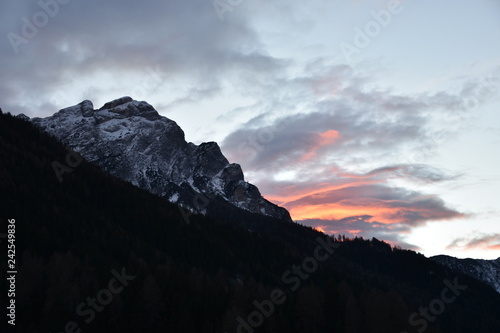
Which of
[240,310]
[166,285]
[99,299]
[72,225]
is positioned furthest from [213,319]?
[72,225]

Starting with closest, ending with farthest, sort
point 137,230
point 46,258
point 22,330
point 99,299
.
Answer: point 22,330, point 99,299, point 46,258, point 137,230

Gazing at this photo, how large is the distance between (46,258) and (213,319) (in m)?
50.1

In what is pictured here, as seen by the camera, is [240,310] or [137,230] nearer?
[240,310]

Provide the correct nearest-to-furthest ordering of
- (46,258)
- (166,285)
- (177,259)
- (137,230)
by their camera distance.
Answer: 1. (166,285)
2. (46,258)
3. (177,259)
4. (137,230)

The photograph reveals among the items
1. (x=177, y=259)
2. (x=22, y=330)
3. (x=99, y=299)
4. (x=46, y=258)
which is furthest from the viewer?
(x=177, y=259)

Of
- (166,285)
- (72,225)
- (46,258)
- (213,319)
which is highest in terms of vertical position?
(72,225)

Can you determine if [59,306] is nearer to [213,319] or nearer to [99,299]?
[99,299]

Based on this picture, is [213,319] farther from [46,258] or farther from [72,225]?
[72,225]

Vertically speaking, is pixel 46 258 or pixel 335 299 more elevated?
pixel 46 258

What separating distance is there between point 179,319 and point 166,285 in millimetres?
13526

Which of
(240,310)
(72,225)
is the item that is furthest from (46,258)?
(240,310)

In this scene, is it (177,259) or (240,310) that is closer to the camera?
(240,310)

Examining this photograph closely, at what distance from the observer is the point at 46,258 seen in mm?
129000

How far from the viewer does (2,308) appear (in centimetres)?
9594
